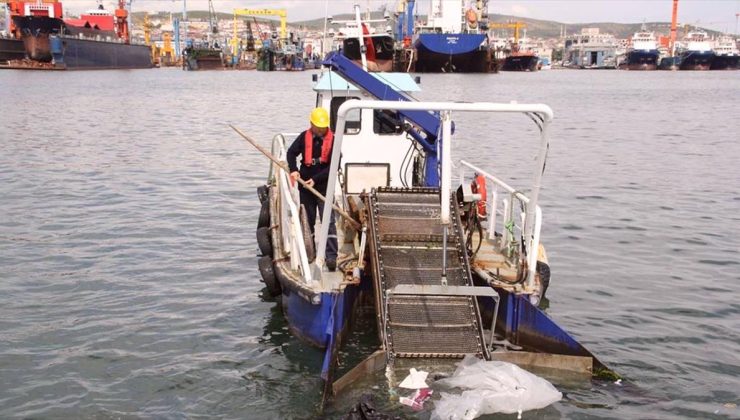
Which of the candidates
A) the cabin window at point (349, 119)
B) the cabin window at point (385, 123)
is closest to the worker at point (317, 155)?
the cabin window at point (349, 119)

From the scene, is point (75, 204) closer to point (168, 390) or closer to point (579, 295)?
point (168, 390)

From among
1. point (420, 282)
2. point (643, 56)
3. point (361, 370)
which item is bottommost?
point (361, 370)

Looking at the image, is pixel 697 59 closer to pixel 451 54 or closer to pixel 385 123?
pixel 451 54

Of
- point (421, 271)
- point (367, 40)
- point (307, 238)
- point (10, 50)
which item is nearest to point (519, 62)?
point (10, 50)

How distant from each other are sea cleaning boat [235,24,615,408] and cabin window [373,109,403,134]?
4.30 ft

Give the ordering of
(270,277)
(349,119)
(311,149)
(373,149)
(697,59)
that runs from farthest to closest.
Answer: (697,59), (349,119), (373,149), (270,277), (311,149)

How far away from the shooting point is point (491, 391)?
7.68m

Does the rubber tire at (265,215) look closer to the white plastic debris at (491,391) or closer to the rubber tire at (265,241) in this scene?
Answer: the rubber tire at (265,241)

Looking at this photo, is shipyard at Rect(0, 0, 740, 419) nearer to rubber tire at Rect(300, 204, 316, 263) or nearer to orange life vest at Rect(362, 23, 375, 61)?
rubber tire at Rect(300, 204, 316, 263)

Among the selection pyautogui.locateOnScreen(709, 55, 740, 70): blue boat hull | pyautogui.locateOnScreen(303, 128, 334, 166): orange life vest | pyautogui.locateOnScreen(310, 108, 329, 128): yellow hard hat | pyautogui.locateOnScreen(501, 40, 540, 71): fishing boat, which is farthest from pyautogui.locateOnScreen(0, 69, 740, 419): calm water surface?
pyautogui.locateOnScreen(709, 55, 740, 70): blue boat hull

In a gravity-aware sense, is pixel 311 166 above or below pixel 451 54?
below

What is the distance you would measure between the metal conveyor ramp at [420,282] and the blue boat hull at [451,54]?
89.3 metres

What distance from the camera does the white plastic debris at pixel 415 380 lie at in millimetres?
7985

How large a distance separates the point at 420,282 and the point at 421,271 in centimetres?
23
